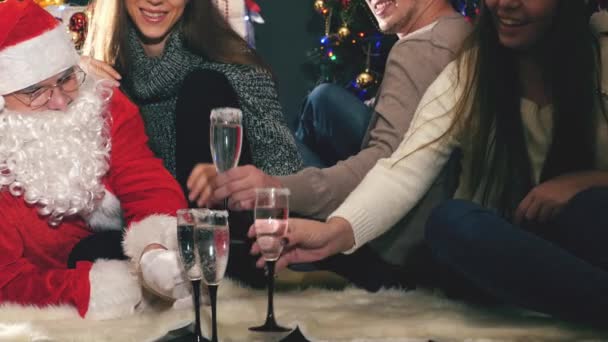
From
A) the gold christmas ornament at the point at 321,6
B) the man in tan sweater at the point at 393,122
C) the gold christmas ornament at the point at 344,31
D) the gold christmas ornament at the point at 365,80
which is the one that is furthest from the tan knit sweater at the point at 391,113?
the gold christmas ornament at the point at 321,6

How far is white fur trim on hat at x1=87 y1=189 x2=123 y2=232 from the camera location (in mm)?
2391

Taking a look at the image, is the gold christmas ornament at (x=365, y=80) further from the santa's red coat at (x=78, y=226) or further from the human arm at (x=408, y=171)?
the human arm at (x=408, y=171)

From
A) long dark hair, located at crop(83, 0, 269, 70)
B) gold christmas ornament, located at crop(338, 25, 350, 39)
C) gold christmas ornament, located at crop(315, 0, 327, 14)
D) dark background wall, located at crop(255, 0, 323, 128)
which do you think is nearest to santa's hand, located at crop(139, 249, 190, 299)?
long dark hair, located at crop(83, 0, 269, 70)

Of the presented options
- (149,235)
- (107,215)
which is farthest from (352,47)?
(149,235)

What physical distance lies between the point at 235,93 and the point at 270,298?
3.43 feet

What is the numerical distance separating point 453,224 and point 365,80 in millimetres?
3257

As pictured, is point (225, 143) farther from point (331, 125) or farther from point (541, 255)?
point (331, 125)

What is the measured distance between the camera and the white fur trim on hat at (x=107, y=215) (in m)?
2.39

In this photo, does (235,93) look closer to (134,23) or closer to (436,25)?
(134,23)

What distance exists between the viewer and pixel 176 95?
9.66 ft

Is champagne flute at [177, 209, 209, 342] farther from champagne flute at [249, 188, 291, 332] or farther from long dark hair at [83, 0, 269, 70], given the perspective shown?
long dark hair at [83, 0, 269, 70]

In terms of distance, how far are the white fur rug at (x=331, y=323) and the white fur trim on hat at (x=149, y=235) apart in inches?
6.2

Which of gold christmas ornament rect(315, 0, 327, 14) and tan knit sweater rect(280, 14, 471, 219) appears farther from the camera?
gold christmas ornament rect(315, 0, 327, 14)

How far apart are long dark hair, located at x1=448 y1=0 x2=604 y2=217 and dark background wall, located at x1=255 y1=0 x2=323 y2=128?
13.1ft
